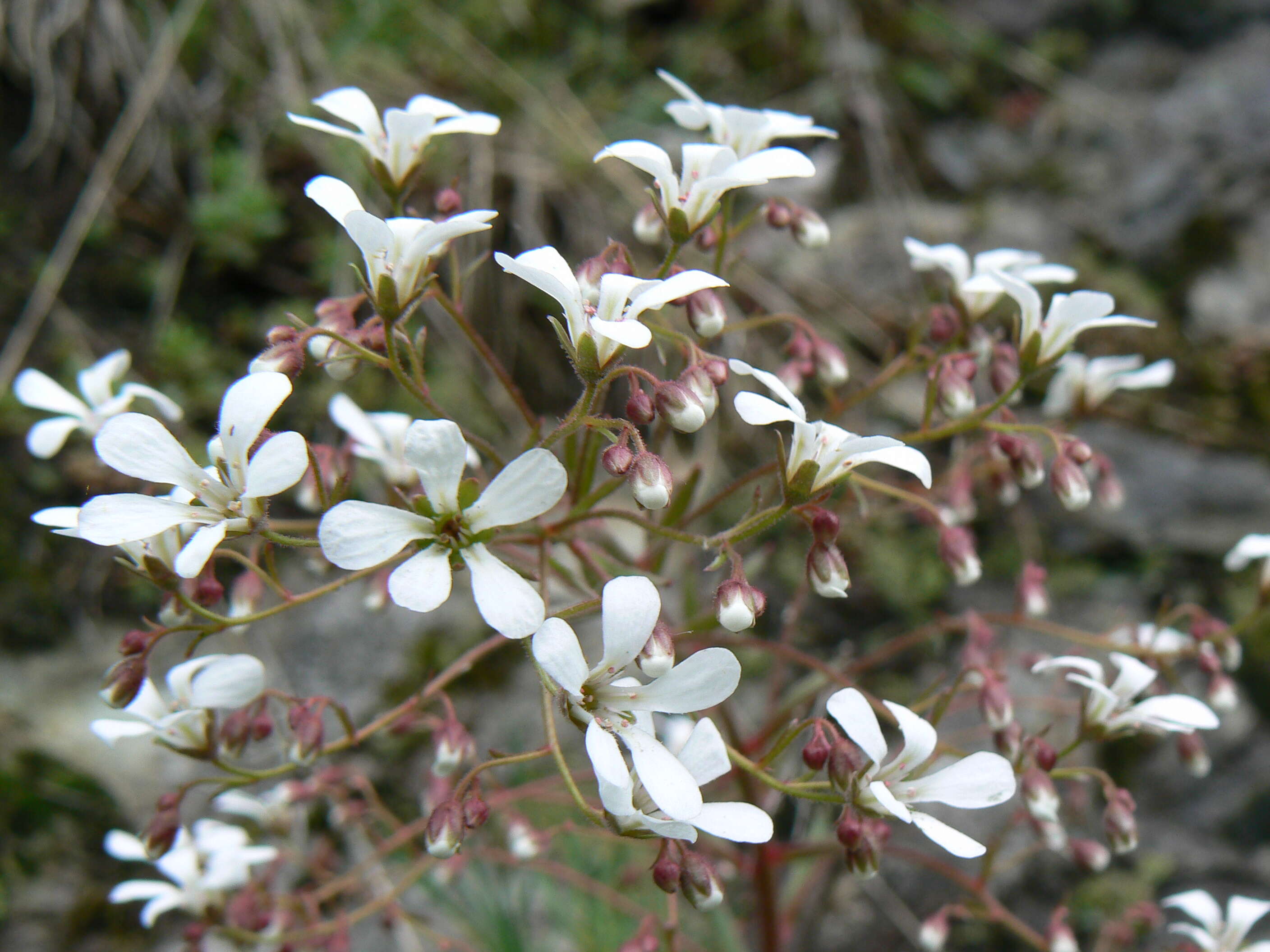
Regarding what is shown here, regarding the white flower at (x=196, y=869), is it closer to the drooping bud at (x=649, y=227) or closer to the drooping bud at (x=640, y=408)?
the drooping bud at (x=640, y=408)

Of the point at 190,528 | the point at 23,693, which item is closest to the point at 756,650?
the point at 190,528

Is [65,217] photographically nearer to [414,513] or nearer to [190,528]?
[190,528]

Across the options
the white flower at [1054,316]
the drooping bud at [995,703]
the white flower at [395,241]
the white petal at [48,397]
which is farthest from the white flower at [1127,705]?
the white petal at [48,397]

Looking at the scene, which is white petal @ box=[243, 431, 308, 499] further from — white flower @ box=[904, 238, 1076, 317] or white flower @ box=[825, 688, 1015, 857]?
white flower @ box=[904, 238, 1076, 317]

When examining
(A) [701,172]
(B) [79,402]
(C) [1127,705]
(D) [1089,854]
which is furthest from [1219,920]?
(B) [79,402]

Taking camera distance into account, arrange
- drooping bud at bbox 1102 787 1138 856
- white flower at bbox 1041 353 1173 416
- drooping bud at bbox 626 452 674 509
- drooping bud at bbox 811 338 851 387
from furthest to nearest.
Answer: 1. white flower at bbox 1041 353 1173 416
2. drooping bud at bbox 811 338 851 387
3. drooping bud at bbox 1102 787 1138 856
4. drooping bud at bbox 626 452 674 509

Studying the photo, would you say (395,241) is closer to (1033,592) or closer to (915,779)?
(915,779)

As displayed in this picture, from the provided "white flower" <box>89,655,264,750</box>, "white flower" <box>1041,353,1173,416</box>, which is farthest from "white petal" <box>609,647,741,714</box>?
"white flower" <box>1041,353,1173,416</box>
